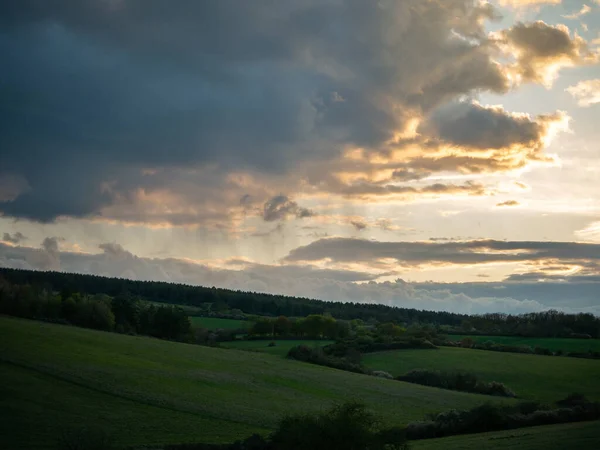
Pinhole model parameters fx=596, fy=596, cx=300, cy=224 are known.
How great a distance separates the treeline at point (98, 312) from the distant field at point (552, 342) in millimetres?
68761

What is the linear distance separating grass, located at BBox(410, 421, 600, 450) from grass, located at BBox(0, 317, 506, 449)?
13.2 m

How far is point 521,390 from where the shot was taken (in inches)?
3423

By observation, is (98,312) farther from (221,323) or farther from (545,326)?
(545,326)

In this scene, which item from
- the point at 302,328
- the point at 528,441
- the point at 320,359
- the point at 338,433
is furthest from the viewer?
the point at 302,328

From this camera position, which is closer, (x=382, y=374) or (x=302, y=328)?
(x=382, y=374)

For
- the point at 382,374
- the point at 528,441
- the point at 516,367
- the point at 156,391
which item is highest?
the point at 528,441

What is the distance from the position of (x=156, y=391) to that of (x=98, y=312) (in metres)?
56.6

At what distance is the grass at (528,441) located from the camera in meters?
35.6

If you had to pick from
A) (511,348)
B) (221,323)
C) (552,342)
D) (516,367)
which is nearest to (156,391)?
(516,367)

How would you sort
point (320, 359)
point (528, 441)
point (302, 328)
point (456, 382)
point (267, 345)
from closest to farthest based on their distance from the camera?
1. point (528, 441)
2. point (456, 382)
3. point (320, 359)
4. point (267, 345)
5. point (302, 328)

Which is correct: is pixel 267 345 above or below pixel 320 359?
below

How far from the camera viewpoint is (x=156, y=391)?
58.6 metres

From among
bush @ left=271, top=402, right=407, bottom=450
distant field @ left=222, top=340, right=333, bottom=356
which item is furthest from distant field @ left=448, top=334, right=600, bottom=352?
bush @ left=271, top=402, right=407, bottom=450

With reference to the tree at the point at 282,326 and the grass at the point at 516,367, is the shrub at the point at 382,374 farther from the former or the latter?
the tree at the point at 282,326
